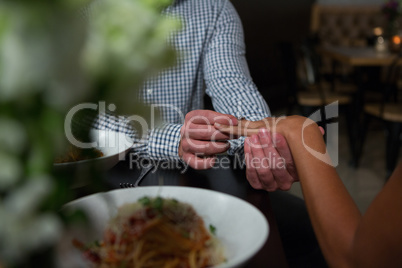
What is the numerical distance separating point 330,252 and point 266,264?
6.2 inches

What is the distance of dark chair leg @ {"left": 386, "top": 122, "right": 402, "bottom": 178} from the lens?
10.0ft

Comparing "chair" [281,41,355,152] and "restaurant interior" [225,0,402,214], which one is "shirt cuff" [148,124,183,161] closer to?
"restaurant interior" [225,0,402,214]

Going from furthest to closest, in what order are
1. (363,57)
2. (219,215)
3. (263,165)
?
(363,57)
(263,165)
(219,215)

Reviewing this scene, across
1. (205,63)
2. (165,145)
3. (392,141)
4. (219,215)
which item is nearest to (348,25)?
(392,141)

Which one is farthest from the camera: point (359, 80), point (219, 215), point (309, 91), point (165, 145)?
point (309, 91)

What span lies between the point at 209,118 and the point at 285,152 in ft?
0.62

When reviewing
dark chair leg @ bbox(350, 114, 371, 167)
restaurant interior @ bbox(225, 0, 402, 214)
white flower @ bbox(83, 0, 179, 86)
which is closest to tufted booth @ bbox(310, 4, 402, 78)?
restaurant interior @ bbox(225, 0, 402, 214)

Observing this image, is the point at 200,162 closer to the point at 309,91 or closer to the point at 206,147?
the point at 206,147

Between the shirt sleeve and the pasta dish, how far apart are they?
0.83 m

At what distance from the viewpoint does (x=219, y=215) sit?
68 centimetres

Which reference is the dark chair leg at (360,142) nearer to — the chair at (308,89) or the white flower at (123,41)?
the chair at (308,89)

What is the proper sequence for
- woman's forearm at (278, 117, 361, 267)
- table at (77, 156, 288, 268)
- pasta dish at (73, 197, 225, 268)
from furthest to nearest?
table at (77, 156, 288, 268) < woman's forearm at (278, 117, 361, 267) < pasta dish at (73, 197, 225, 268)

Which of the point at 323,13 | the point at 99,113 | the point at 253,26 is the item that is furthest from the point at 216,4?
the point at 323,13

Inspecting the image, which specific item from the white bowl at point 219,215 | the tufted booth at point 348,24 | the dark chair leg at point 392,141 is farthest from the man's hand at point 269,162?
the tufted booth at point 348,24
